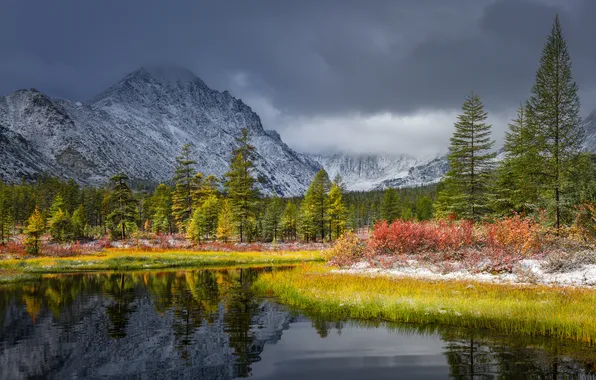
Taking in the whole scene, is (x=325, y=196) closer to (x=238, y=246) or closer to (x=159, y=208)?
(x=238, y=246)

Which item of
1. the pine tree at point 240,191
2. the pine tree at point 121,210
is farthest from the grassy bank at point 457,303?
the pine tree at point 121,210

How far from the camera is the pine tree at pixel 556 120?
30016 mm

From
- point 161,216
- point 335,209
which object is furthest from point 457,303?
point 161,216

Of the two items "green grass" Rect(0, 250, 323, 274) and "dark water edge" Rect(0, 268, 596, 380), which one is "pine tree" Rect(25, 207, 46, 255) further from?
"dark water edge" Rect(0, 268, 596, 380)

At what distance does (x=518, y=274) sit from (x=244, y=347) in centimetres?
1484

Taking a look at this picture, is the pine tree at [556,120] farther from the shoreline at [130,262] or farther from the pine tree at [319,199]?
the pine tree at [319,199]

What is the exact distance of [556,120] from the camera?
3072 cm

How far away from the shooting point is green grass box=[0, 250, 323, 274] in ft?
110

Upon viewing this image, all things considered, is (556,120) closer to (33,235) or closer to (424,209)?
(33,235)

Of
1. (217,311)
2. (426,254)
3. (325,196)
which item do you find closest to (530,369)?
(217,311)

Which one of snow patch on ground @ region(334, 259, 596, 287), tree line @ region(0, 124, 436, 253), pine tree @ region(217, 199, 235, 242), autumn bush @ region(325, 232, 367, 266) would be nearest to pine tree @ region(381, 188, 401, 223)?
tree line @ region(0, 124, 436, 253)

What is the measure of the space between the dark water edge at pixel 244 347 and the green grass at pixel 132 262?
Answer: 55.5 feet

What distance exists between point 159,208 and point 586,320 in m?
80.1

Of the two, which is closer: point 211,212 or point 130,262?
point 130,262
